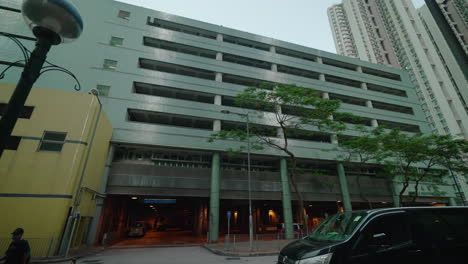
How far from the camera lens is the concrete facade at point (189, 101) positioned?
64.5 ft

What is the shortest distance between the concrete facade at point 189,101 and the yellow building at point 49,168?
15.9 feet

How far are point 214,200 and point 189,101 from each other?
34.8ft

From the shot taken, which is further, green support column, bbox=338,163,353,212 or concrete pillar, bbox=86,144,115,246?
green support column, bbox=338,163,353,212

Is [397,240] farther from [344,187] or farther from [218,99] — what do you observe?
[344,187]

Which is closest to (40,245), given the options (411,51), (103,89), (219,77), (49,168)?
(49,168)

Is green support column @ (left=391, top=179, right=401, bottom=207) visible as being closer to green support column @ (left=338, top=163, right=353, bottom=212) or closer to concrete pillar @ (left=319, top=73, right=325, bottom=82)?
green support column @ (left=338, top=163, right=353, bottom=212)

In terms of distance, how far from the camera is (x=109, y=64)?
21453mm

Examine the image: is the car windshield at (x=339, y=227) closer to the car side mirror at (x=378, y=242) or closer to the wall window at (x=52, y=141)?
the car side mirror at (x=378, y=242)

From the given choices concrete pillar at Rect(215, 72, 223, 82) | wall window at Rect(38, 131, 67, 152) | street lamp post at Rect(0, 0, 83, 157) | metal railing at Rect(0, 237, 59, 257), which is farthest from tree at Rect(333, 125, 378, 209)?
metal railing at Rect(0, 237, 59, 257)

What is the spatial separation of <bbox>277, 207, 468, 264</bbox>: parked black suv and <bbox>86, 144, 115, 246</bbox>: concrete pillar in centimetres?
1785

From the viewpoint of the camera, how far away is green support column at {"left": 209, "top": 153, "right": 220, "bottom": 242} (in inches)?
739

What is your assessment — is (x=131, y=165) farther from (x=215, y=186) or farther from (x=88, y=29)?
(x=88, y=29)

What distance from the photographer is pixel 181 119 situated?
23094 mm

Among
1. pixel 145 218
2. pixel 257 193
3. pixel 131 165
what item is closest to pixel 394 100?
pixel 257 193
